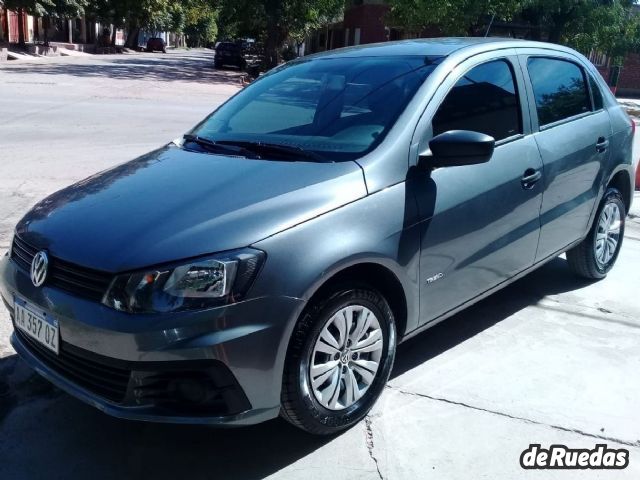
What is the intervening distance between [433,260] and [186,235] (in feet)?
4.32

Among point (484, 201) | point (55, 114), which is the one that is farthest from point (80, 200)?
point (55, 114)

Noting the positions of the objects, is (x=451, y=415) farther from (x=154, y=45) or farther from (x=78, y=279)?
(x=154, y=45)

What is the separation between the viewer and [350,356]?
3.07m

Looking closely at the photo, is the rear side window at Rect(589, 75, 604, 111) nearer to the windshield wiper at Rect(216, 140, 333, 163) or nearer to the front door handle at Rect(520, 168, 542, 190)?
the front door handle at Rect(520, 168, 542, 190)

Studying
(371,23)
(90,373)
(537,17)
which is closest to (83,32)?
(371,23)

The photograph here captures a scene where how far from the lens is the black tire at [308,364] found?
2.79 metres

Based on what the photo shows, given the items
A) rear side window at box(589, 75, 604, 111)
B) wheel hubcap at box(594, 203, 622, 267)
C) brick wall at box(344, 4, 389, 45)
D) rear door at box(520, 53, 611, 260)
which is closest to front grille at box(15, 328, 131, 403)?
rear door at box(520, 53, 611, 260)

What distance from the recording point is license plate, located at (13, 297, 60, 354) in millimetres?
2801

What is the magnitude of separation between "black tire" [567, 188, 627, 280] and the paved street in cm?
12

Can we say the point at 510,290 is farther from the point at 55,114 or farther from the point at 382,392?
the point at 55,114

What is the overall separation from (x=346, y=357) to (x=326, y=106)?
4.99ft

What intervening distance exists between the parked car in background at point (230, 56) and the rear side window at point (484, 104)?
37096mm

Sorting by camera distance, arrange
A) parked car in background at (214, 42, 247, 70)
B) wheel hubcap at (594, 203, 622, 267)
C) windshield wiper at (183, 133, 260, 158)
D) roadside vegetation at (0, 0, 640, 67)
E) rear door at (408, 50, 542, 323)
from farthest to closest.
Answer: parked car in background at (214, 42, 247, 70)
roadside vegetation at (0, 0, 640, 67)
wheel hubcap at (594, 203, 622, 267)
windshield wiper at (183, 133, 260, 158)
rear door at (408, 50, 542, 323)

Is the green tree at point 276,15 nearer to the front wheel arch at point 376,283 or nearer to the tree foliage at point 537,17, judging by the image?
the tree foliage at point 537,17
